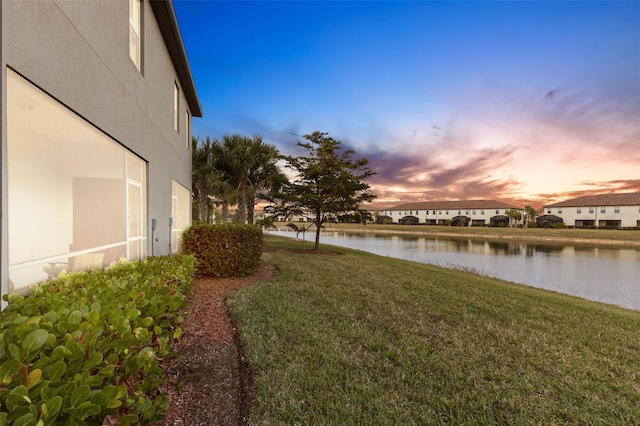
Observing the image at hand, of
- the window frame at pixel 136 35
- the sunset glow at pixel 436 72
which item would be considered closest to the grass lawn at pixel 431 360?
the window frame at pixel 136 35

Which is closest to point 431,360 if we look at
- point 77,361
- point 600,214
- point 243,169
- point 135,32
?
point 77,361

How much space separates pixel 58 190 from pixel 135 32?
403 cm

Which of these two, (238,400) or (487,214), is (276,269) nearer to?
(238,400)

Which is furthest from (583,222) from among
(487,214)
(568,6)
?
(568,6)

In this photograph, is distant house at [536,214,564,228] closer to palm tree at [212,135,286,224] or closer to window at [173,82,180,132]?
palm tree at [212,135,286,224]

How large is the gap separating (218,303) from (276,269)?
4.00 metres

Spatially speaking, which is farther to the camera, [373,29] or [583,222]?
[583,222]

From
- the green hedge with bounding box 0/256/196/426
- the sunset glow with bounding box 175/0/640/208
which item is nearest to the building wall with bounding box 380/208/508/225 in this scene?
the sunset glow with bounding box 175/0/640/208

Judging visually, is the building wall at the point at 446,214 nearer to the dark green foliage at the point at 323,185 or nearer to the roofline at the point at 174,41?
the dark green foliage at the point at 323,185

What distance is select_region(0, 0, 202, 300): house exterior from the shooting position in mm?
2406

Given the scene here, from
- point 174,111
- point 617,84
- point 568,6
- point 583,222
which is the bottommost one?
point 583,222

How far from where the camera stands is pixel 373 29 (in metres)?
10.6

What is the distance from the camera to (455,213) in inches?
3196

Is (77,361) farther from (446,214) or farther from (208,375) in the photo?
(446,214)
